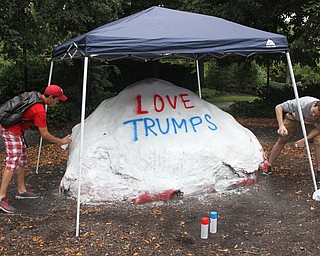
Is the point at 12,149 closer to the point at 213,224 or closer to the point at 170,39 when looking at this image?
the point at 170,39

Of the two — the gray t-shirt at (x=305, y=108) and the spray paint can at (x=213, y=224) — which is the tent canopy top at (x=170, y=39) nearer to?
the gray t-shirt at (x=305, y=108)

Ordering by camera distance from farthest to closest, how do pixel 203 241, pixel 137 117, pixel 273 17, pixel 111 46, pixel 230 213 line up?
pixel 273 17
pixel 137 117
pixel 230 213
pixel 111 46
pixel 203 241

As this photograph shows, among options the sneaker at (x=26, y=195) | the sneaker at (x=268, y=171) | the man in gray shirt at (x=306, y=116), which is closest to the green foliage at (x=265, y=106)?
the sneaker at (x=268, y=171)

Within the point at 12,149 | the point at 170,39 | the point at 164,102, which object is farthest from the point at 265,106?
the point at 12,149

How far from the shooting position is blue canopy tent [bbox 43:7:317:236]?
14.9 ft

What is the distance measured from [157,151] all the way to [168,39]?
4.78 feet

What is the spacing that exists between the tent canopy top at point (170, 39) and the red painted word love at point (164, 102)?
889mm

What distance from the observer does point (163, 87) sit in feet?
19.9

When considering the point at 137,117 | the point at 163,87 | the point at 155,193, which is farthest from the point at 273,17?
the point at 155,193

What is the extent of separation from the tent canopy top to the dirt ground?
1921mm

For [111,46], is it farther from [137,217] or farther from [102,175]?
[137,217]

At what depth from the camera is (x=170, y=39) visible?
4.86 m

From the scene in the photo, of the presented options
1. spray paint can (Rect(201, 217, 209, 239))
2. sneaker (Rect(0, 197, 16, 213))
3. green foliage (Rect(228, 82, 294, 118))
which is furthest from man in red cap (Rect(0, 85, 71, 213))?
green foliage (Rect(228, 82, 294, 118))

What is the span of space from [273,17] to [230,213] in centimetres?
867
